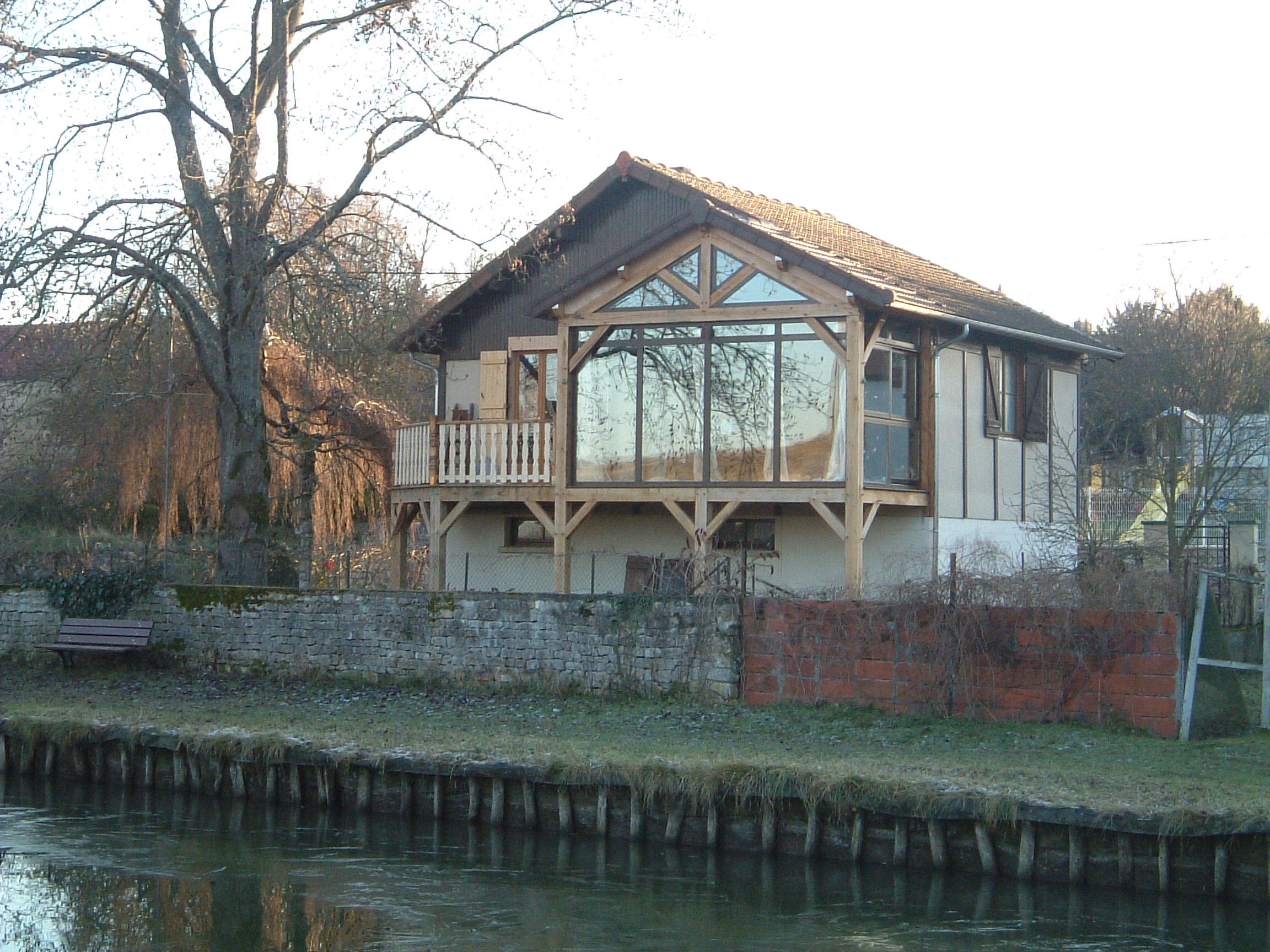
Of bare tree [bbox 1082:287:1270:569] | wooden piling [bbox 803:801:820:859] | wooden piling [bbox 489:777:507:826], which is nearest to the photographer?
wooden piling [bbox 803:801:820:859]

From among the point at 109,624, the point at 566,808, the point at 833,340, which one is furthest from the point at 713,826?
the point at 109,624

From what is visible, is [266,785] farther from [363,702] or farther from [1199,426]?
[1199,426]

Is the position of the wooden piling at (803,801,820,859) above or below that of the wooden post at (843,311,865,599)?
below

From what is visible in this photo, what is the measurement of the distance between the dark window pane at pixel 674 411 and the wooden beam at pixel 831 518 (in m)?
1.87

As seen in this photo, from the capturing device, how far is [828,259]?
1978 centimetres

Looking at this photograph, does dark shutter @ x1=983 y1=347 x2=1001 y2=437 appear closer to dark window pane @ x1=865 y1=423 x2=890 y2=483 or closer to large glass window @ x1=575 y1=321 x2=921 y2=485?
large glass window @ x1=575 y1=321 x2=921 y2=485

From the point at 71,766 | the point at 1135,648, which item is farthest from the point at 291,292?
the point at 1135,648

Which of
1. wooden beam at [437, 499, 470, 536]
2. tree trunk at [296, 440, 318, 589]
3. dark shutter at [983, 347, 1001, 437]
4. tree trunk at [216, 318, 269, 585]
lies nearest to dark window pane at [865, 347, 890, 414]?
dark shutter at [983, 347, 1001, 437]

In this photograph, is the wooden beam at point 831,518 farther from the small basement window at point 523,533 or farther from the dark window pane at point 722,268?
the small basement window at point 523,533

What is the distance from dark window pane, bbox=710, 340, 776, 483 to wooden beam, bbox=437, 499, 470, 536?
178 inches

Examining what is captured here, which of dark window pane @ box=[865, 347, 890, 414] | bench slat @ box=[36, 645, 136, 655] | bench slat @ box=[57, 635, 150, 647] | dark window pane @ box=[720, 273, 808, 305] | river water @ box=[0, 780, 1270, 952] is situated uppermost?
dark window pane @ box=[720, 273, 808, 305]

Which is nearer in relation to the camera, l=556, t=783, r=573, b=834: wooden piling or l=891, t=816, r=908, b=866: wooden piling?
l=891, t=816, r=908, b=866: wooden piling

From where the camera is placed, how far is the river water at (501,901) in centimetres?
1007

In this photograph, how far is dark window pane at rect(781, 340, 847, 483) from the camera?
1998cm
